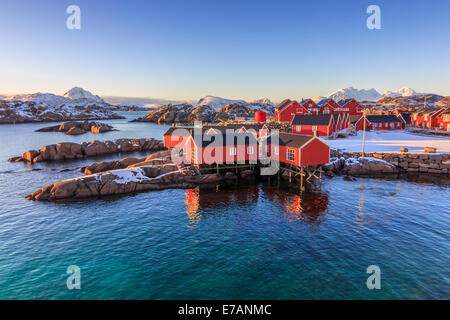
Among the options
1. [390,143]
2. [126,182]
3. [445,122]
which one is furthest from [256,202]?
[445,122]

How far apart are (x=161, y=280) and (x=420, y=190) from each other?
37.2 m

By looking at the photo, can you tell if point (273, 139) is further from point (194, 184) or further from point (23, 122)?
point (23, 122)

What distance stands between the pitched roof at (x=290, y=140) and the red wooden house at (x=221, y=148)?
3226mm

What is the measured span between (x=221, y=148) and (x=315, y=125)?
32.0 m

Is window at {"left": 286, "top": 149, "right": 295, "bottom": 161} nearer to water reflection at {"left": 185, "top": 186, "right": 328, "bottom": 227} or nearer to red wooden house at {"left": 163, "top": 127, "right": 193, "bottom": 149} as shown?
water reflection at {"left": 185, "top": 186, "right": 328, "bottom": 227}

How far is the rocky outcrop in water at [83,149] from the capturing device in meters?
58.8

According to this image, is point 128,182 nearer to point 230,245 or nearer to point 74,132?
point 230,245

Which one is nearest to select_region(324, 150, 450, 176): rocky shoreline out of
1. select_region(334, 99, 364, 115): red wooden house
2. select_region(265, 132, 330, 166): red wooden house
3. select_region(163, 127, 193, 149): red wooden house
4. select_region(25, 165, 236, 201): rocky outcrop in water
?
select_region(265, 132, 330, 166): red wooden house

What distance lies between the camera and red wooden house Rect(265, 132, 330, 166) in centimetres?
3891

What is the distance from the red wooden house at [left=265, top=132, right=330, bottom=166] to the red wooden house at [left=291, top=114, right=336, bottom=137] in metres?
22.2

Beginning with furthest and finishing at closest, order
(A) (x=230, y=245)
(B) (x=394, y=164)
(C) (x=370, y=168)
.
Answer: (B) (x=394, y=164)
(C) (x=370, y=168)
(A) (x=230, y=245)

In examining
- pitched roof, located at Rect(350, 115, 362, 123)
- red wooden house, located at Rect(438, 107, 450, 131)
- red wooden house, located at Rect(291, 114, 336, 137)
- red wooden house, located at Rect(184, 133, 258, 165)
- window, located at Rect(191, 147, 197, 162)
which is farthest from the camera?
pitched roof, located at Rect(350, 115, 362, 123)

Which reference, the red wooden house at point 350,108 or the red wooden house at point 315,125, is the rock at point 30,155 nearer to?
the red wooden house at point 315,125

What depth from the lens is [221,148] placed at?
4300 centimetres
